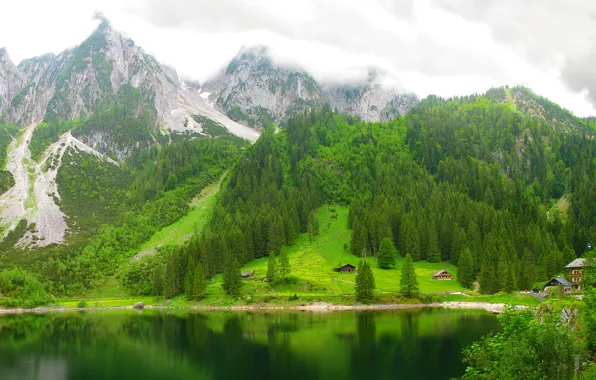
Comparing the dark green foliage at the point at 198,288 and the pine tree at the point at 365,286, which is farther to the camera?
the dark green foliage at the point at 198,288

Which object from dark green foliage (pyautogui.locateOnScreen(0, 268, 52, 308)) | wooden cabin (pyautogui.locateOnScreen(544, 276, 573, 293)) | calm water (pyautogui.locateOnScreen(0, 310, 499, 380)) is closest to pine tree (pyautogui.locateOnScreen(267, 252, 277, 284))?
calm water (pyautogui.locateOnScreen(0, 310, 499, 380))

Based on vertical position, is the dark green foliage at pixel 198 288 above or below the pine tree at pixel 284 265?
below

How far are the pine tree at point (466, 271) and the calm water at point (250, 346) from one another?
26.6 metres

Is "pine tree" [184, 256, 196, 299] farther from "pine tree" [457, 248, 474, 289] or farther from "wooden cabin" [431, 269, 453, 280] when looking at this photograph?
"pine tree" [457, 248, 474, 289]

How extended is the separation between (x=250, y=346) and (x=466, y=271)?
72.2 metres

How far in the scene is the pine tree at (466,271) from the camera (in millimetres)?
117062

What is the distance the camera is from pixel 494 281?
10856 centimetres

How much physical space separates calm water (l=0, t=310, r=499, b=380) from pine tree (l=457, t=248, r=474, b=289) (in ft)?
87.3

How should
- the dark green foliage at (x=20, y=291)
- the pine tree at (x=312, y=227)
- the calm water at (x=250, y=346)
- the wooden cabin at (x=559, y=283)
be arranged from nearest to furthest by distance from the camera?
the calm water at (x=250, y=346) < the wooden cabin at (x=559, y=283) < the dark green foliage at (x=20, y=291) < the pine tree at (x=312, y=227)

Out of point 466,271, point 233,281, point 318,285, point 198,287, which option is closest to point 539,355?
point 318,285

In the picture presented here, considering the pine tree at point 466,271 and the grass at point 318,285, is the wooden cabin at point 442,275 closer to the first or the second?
the grass at point 318,285

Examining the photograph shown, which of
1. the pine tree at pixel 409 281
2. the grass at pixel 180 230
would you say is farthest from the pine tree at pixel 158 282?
the pine tree at pixel 409 281

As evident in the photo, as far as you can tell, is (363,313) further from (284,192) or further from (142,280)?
(284,192)

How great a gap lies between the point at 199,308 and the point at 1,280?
58136mm
